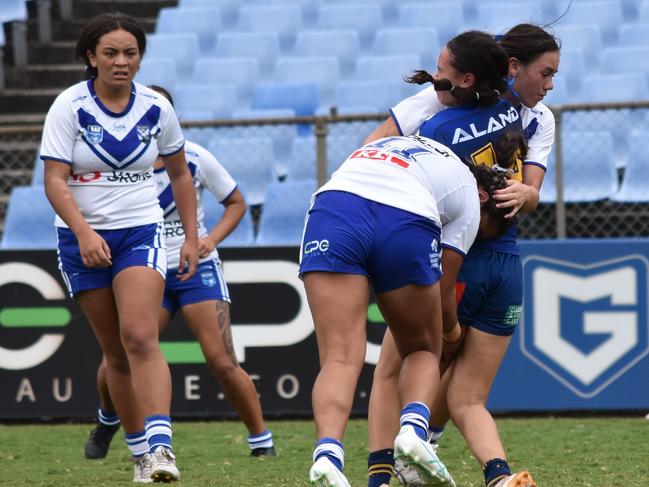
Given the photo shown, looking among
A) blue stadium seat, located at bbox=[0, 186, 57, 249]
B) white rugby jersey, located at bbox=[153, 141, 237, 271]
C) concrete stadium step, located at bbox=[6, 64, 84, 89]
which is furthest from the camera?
concrete stadium step, located at bbox=[6, 64, 84, 89]

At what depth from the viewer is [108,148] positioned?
5211 millimetres

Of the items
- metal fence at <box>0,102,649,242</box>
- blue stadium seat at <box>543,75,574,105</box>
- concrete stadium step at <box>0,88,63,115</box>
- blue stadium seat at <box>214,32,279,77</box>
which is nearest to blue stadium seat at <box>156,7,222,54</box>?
blue stadium seat at <box>214,32,279,77</box>

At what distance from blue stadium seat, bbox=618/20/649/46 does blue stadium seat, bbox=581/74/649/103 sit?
0.94 m

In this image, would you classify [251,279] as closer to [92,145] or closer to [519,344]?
[519,344]

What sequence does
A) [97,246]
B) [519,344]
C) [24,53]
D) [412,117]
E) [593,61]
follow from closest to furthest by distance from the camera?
[412,117], [97,246], [519,344], [593,61], [24,53]

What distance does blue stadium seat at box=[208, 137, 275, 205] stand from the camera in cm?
938

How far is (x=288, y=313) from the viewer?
8258 millimetres

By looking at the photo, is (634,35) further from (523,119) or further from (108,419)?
(523,119)

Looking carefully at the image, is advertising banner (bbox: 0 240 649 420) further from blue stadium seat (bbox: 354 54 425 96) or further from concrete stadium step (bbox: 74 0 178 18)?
concrete stadium step (bbox: 74 0 178 18)

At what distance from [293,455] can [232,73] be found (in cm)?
565

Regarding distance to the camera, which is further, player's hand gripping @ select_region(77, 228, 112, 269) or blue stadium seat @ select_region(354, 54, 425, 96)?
blue stadium seat @ select_region(354, 54, 425, 96)

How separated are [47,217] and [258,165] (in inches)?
61.4

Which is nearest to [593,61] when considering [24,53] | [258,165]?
[258,165]

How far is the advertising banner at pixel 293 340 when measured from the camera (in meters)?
8.09
